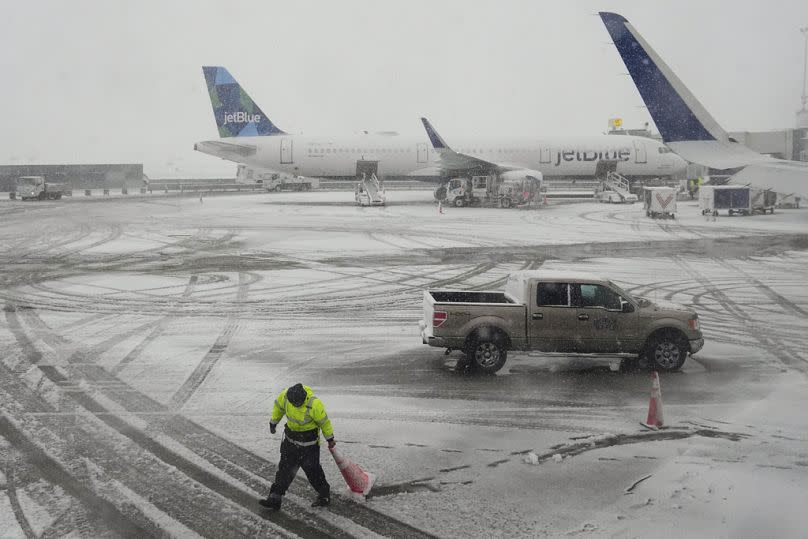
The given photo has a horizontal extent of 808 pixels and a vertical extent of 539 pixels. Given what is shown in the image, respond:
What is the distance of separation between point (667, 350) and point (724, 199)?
116ft

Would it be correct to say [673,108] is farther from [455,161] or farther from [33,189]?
[33,189]

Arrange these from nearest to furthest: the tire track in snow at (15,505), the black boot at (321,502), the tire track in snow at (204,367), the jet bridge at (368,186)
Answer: the tire track in snow at (15,505) → the black boot at (321,502) → the tire track in snow at (204,367) → the jet bridge at (368,186)

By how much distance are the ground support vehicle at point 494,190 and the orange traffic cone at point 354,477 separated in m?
43.6

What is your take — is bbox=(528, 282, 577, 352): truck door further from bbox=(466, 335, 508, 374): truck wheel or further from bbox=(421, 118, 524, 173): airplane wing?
bbox=(421, 118, 524, 173): airplane wing

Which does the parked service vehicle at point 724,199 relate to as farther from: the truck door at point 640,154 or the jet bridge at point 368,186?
the jet bridge at point 368,186

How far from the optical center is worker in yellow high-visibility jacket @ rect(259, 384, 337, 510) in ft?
25.8

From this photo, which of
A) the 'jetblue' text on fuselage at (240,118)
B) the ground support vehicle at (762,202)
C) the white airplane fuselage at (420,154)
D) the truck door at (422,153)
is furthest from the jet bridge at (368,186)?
the ground support vehicle at (762,202)

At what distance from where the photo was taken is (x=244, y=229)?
1485 inches

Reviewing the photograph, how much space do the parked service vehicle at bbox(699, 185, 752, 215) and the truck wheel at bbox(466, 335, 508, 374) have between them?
3573 cm

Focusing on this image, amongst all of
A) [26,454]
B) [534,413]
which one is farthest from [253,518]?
[534,413]

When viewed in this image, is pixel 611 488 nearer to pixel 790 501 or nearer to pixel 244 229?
pixel 790 501

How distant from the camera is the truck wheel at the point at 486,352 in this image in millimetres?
13016

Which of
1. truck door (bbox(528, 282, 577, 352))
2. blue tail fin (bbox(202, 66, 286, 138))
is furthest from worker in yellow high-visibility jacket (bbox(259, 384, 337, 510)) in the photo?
blue tail fin (bbox(202, 66, 286, 138))

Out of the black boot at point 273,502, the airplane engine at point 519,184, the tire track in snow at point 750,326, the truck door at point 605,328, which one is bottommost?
the black boot at point 273,502
